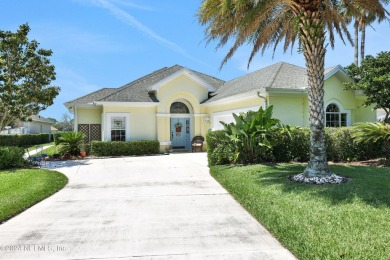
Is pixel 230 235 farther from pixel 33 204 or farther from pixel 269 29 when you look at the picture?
pixel 269 29

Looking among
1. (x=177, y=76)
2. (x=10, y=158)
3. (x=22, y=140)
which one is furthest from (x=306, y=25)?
(x=22, y=140)

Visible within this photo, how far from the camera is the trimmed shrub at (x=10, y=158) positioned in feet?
44.6

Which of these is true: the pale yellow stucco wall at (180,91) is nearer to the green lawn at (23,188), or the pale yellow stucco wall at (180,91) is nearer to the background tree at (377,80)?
the background tree at (377,80)

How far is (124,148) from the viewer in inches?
794

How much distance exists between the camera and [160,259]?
14.2ft

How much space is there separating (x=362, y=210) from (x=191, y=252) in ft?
11.8

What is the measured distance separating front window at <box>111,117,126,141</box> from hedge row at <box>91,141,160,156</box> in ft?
4.17

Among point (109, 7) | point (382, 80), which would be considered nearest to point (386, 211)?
point (382, 80)

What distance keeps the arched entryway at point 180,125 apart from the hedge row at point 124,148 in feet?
7.81

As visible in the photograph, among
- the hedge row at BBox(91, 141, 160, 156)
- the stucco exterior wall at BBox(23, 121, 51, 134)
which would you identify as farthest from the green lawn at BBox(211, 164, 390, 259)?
the stucco exterior wall at BBox(23, 121, 51, 134)

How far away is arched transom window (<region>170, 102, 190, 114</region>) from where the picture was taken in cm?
2300

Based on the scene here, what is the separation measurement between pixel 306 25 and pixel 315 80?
1.63 metres

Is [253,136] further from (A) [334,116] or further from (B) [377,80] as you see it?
(A) [334,116]

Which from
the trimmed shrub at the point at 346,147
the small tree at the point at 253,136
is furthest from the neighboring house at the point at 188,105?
the small tree at the point at 253,136
